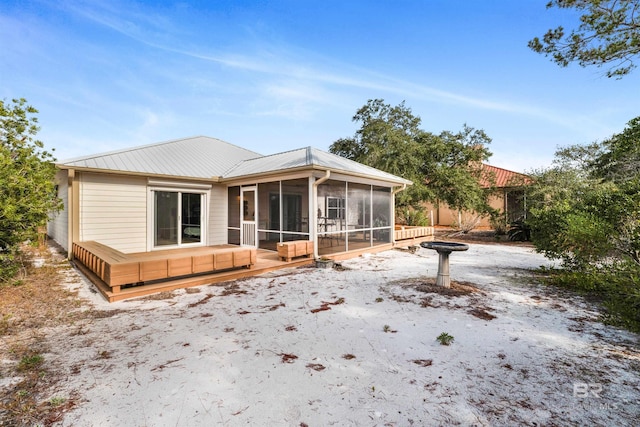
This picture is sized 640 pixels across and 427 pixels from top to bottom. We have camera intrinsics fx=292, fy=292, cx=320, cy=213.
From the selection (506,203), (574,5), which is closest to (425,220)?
(506,203)

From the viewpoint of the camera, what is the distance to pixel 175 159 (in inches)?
381

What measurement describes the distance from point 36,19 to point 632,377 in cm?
1264

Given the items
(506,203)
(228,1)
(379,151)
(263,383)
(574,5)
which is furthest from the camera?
(506,203)

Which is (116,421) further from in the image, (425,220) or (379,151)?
(425,220)

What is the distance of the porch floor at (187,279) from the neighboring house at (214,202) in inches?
37.4

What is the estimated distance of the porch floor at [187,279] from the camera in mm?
4840

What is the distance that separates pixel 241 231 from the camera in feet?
31.4

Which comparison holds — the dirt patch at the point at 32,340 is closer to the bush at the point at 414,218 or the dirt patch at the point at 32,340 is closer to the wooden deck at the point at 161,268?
the wooden deck at the point at 161,268

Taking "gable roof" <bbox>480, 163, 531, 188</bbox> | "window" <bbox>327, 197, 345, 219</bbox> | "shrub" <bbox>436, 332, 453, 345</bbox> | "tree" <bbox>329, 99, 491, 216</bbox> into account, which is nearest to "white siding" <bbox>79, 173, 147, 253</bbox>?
"window" <bbox>327, 197, 345, 219</bbox>

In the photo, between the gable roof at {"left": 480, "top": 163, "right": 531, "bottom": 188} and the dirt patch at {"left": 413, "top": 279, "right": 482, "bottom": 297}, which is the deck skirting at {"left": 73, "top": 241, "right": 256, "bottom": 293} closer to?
the dirt patch at {"left": 413, "top": 279, "right": 482, "bottom": 297}

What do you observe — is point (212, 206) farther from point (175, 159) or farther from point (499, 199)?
point (499, 199)

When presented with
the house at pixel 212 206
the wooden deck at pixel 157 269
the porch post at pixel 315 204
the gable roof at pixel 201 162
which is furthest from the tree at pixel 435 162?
the wooden deck at pixel 157 269

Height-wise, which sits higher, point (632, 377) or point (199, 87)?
point (199, 87)

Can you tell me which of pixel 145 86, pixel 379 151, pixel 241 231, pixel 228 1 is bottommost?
pixel 241 231
